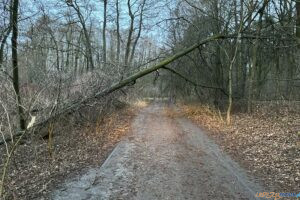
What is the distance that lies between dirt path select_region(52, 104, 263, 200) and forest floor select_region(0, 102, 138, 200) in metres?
0.46

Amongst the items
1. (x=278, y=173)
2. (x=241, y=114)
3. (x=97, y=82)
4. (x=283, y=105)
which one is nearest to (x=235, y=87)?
(x=241, y=114)

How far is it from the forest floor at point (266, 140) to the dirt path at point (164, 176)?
456mm

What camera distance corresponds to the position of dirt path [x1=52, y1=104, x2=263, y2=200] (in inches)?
183

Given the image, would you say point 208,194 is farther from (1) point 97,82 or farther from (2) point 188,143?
(1) point 97,82

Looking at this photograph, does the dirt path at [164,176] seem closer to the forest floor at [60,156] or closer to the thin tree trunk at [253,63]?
the forest floor at [60,156]

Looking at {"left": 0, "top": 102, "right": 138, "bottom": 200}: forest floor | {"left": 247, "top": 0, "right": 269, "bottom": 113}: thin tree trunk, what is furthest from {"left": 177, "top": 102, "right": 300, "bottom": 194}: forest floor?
{"left": 0, "top": 102, "right": 138, "bottom": 200}: forest floor

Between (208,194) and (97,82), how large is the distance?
6.54m

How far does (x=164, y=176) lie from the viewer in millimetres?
5477

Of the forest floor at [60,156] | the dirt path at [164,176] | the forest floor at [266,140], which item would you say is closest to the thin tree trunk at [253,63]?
the forest floor at [266,140]

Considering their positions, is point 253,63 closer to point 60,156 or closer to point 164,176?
point 164,176

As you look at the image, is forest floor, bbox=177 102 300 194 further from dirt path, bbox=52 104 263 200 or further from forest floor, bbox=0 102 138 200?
forest floor, bbox=0 102 138 200

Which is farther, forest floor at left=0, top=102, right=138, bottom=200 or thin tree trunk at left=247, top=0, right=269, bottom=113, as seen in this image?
thin tree trunk at left=247, top=0, right=269, bottom=113

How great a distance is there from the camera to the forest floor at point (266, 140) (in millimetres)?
5209

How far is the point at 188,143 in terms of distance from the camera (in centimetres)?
838
